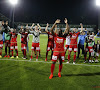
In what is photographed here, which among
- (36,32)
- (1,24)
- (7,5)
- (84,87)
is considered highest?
(7,5)

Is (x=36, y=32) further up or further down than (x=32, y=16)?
further down

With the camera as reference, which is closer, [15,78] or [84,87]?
[84,87]

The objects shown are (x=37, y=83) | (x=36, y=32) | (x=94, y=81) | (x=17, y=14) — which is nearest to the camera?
(x=37, y=83)

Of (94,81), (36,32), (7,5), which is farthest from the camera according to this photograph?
(7,5)

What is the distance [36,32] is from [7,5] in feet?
152

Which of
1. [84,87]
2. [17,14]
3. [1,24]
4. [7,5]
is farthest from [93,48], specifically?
[17,14]

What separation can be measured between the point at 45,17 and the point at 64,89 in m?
86.0

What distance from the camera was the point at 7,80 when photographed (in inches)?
187

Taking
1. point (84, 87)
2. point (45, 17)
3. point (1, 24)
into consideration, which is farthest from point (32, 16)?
point (84, 87)

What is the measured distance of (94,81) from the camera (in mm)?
4902

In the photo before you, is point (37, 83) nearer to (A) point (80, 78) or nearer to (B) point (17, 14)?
(A) point (80, 78)

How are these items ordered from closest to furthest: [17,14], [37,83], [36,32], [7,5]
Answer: [37,83]
[36,32]
[7,5]
[17,14]

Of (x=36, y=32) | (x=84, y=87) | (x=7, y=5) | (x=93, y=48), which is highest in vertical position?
(x=7, y=5)

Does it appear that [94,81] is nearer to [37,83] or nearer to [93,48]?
[37,83]
